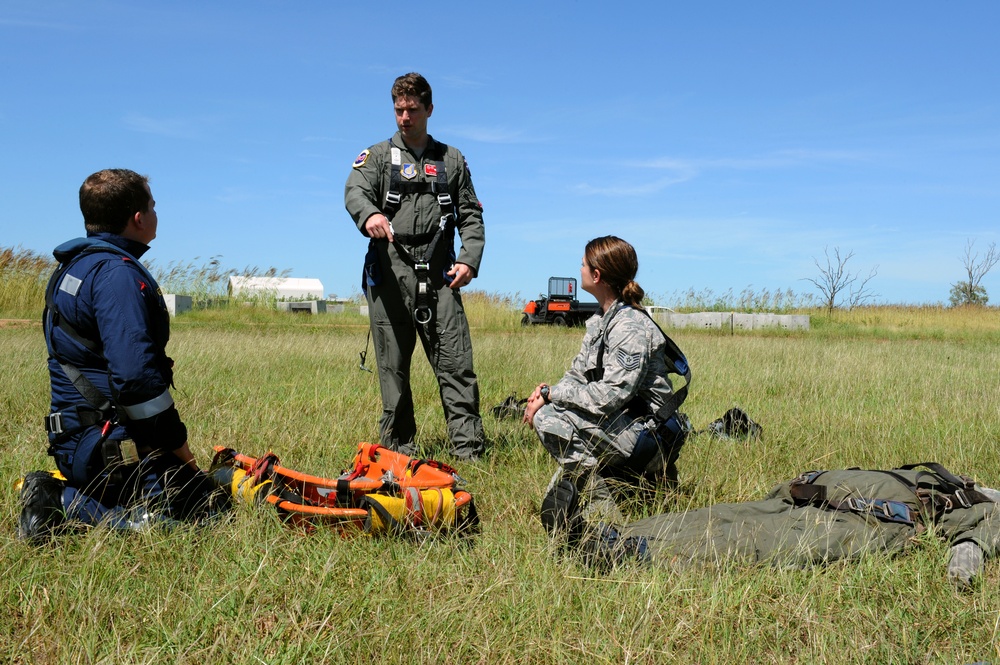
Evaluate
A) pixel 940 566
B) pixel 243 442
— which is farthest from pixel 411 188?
pixel 940 566

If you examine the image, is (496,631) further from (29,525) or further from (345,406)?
(345,406)

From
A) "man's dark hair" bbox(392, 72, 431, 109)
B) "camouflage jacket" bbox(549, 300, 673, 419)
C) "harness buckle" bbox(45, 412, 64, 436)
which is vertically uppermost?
"man's dark hair" bbox(392, 72, 431, 109)

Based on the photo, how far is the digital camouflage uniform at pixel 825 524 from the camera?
2969 millimetres

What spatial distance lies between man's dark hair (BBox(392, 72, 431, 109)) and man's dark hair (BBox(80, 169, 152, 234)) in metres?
1.97

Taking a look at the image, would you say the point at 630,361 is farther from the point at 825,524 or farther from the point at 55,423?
the point at 55,423

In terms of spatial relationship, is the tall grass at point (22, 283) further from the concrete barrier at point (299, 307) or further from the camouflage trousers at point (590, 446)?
the camouflage trousers at point (590, 446)

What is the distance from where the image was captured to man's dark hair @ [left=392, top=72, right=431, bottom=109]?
476 centimetres

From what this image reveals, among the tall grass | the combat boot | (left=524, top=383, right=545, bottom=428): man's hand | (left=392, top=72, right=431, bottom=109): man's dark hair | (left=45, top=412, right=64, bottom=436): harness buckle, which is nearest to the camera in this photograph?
the combat boot

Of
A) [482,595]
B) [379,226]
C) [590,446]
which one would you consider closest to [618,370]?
[590,446]

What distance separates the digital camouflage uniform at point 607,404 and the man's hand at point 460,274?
4.21 ft

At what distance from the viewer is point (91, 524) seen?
3.09m

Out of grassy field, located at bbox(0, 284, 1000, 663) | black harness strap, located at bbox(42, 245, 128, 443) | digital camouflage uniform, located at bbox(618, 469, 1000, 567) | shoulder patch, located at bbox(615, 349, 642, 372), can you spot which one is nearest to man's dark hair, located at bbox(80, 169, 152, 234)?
black harness strap, located at bbox(42, 245, 128, 443)

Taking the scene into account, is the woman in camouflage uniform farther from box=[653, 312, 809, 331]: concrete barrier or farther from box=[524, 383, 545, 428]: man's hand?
box=[653, 312, 809, 331]: concrete barrier

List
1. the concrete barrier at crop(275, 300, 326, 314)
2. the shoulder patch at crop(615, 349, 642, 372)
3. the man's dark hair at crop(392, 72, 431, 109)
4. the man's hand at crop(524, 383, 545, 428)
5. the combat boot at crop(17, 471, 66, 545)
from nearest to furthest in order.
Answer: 1. the combat boot at crop(17, 471, 66, 545)
2. the shoulder patch at crop(615, 349, 642, 372)
3. the man's hand at crop(524, 383, 545, 428)
4. the man's dark hair at crop(392, 72, 431, 109)
5. the concrete barrier at crop(275, 300, 326, 314)
